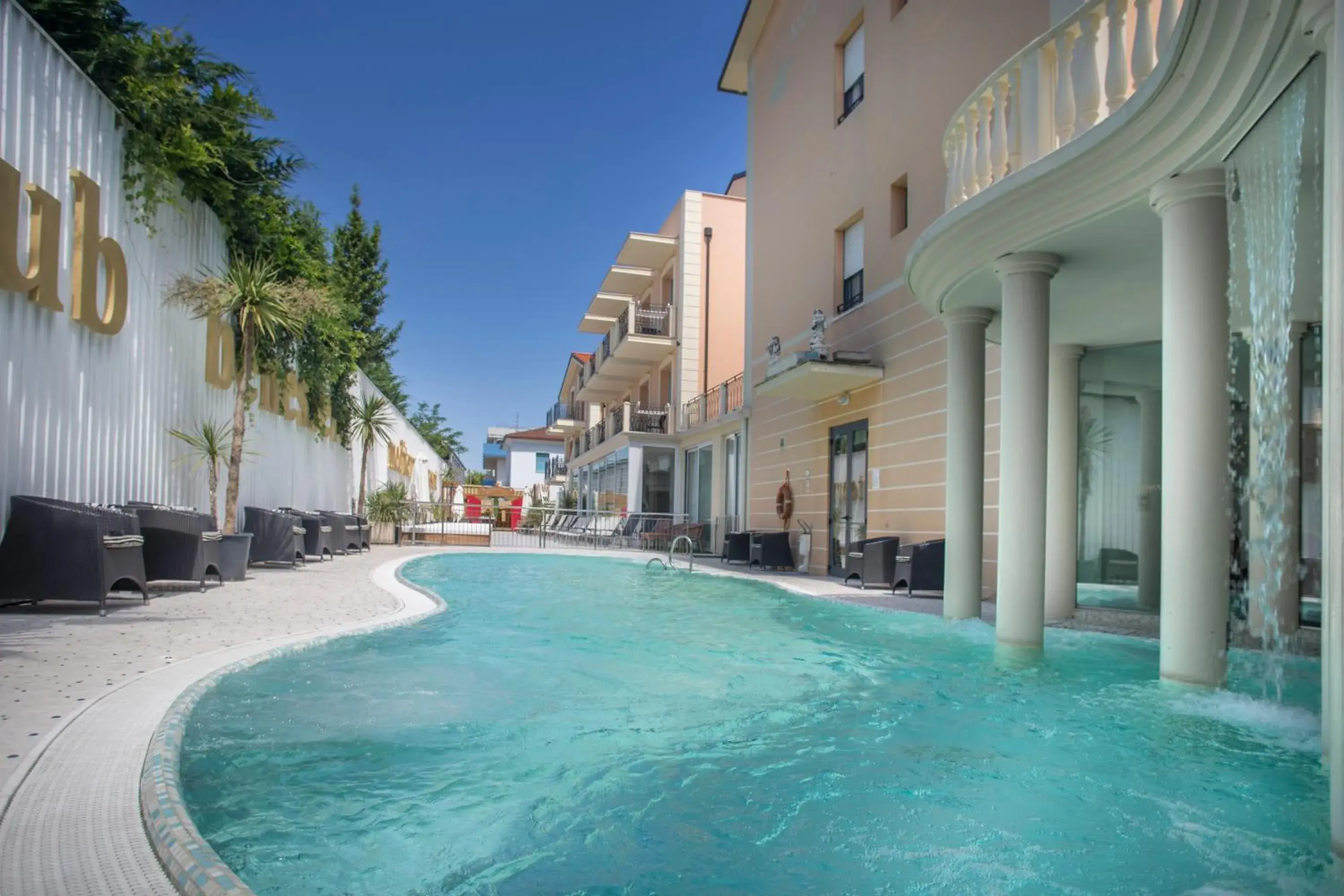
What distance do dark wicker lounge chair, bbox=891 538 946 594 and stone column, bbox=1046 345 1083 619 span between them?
2.27 meters

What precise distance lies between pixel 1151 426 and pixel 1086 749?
15.0 ft

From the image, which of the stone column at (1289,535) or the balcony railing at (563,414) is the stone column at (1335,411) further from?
the balcony railing at (563,414)

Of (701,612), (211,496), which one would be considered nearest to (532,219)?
(211,496)

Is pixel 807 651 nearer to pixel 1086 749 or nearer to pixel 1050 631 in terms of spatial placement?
pixel 1050 631

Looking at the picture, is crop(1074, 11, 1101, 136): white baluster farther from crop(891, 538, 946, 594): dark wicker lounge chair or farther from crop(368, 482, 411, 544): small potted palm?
crop(368, 482, 411, 544): small potted palm

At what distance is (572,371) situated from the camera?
170 feet

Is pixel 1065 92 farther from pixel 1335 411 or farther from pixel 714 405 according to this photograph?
pixel 714 405

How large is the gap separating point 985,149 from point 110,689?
6393 mm

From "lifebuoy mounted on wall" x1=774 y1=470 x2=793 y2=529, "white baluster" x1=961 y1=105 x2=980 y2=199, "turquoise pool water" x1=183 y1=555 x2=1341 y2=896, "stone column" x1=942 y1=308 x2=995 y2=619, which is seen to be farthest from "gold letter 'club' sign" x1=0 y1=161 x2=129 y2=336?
"lifebuoy mounted on wall" x1=774 y1=470 x2=793 y2=529

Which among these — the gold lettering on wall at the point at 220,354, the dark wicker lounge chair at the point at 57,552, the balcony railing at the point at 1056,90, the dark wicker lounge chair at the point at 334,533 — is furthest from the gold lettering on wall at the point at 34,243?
the balcony railing at the point at 1056,90

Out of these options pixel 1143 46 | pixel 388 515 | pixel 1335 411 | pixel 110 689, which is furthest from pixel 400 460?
pixel 1335 411

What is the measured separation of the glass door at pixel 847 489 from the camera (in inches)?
522

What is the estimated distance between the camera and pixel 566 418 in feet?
143

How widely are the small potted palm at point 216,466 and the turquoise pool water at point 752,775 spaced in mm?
4567
